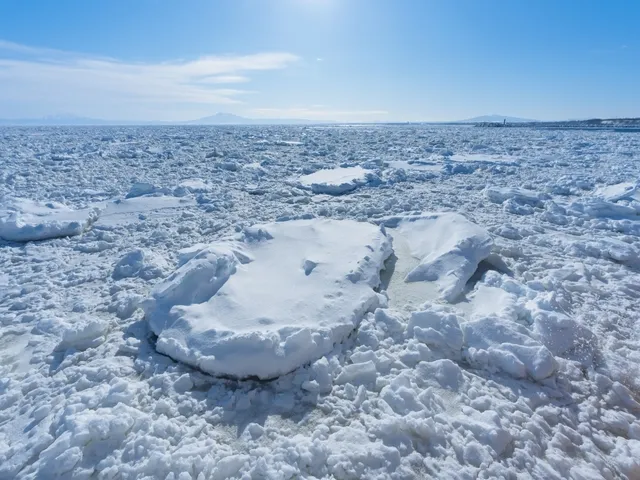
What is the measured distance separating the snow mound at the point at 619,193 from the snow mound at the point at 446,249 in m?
4.43

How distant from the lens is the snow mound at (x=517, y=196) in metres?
7.65

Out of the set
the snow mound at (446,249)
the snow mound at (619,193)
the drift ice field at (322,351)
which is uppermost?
the snow mound at (619,193)

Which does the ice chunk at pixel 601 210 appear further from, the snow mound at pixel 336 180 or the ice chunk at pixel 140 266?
the ice chunk at pixel 140 266

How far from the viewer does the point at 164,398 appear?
8.16 ft

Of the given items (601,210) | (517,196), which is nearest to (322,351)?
(601,210)

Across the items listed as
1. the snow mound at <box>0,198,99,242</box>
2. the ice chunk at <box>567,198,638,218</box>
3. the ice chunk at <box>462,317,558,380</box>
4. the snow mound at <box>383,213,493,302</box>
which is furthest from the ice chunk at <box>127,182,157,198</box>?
the ice chunk at <box>567,198,638,218</box>

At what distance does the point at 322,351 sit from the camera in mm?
2857

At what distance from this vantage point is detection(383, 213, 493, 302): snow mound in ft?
13.1

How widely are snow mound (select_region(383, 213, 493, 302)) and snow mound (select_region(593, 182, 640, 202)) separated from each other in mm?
4427

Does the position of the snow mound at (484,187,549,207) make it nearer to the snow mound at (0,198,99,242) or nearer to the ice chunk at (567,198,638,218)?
the ice chunk at (567,198,638,218)

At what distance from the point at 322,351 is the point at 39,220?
19.2ft

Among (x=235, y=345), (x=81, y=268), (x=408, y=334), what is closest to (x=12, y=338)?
(x=81, y=268)

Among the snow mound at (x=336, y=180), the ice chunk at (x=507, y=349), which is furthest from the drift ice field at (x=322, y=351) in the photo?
the snow mound at (x=336, y=180)

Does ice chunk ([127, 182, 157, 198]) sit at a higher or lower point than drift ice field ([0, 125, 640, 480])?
higher
